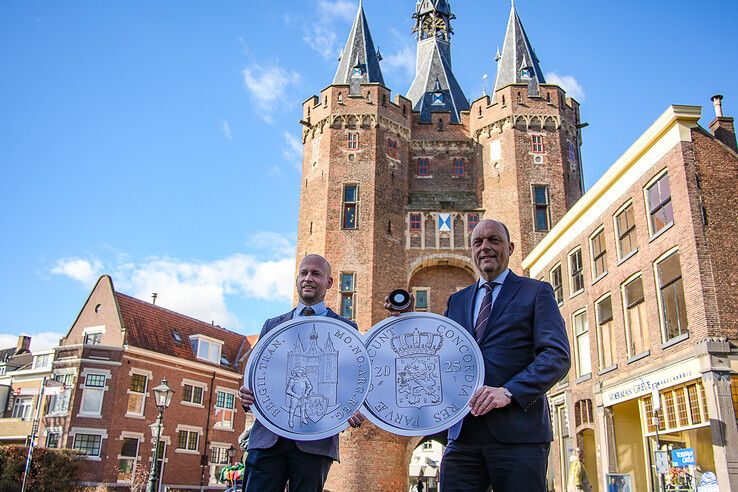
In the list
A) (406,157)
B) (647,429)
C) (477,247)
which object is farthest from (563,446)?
(477,247)

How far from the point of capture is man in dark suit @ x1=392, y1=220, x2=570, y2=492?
3.09 m

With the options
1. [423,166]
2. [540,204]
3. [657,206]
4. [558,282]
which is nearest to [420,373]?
[657,206]

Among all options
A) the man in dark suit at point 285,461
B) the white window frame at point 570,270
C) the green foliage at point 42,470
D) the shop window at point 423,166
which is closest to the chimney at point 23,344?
the green foliage at point 42,470

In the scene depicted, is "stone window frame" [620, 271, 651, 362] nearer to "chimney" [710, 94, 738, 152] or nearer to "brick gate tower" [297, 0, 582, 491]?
"chimney" [710, 94, 738, 152]

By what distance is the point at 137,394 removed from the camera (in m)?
27.7

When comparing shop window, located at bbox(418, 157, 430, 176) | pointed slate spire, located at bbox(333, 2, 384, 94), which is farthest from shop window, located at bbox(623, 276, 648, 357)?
pointed slate spire, located at bbox(333, 2, 384, 94)

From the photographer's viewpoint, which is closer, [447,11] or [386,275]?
[386,275]

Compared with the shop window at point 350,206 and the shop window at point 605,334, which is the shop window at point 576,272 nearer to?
the shop window at point 605,334

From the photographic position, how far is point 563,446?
69.4ft

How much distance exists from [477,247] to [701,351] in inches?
479

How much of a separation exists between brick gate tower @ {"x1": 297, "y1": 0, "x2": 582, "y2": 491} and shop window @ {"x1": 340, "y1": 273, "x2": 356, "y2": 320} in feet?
0.15

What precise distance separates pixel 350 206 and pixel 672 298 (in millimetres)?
16406

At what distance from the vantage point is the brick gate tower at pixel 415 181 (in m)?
27.8

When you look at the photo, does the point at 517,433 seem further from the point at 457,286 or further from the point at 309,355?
the point at 457,286
